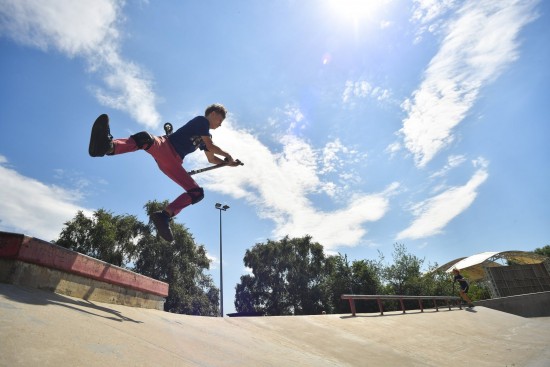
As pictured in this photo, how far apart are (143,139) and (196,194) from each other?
1112 millimetres

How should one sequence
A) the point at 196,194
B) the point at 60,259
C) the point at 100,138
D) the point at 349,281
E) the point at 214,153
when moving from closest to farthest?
1. the point at 60,259
2. the point at 100,138
3. the point at 196,194
4. the point at 214,153
5. the point at 349,281

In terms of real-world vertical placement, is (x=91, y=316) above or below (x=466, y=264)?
below

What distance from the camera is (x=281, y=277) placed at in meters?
41.6

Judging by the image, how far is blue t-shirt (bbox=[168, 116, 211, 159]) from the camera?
4.27 metres

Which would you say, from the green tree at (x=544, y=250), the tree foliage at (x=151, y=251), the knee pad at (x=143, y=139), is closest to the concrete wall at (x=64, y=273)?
the knee pad at (x=143, y=139)

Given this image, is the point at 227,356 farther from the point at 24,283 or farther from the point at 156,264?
the point at 156,264

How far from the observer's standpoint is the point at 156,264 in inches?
1275

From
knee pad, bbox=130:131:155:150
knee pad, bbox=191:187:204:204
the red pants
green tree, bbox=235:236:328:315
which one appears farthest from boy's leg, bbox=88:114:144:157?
green tree, bbox=235:236:328:315

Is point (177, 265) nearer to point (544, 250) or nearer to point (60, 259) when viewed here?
point (60, 259)

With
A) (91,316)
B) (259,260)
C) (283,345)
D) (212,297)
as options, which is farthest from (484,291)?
(91,316)

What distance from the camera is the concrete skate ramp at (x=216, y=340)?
1530mm

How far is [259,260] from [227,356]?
41.4 metres

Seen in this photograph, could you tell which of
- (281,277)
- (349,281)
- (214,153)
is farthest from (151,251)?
(214,153)

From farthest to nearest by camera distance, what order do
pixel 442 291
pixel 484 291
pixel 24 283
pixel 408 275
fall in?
pixel 408 275 → pixel 442 291 → pixel 484 291 → pixel 24 283
